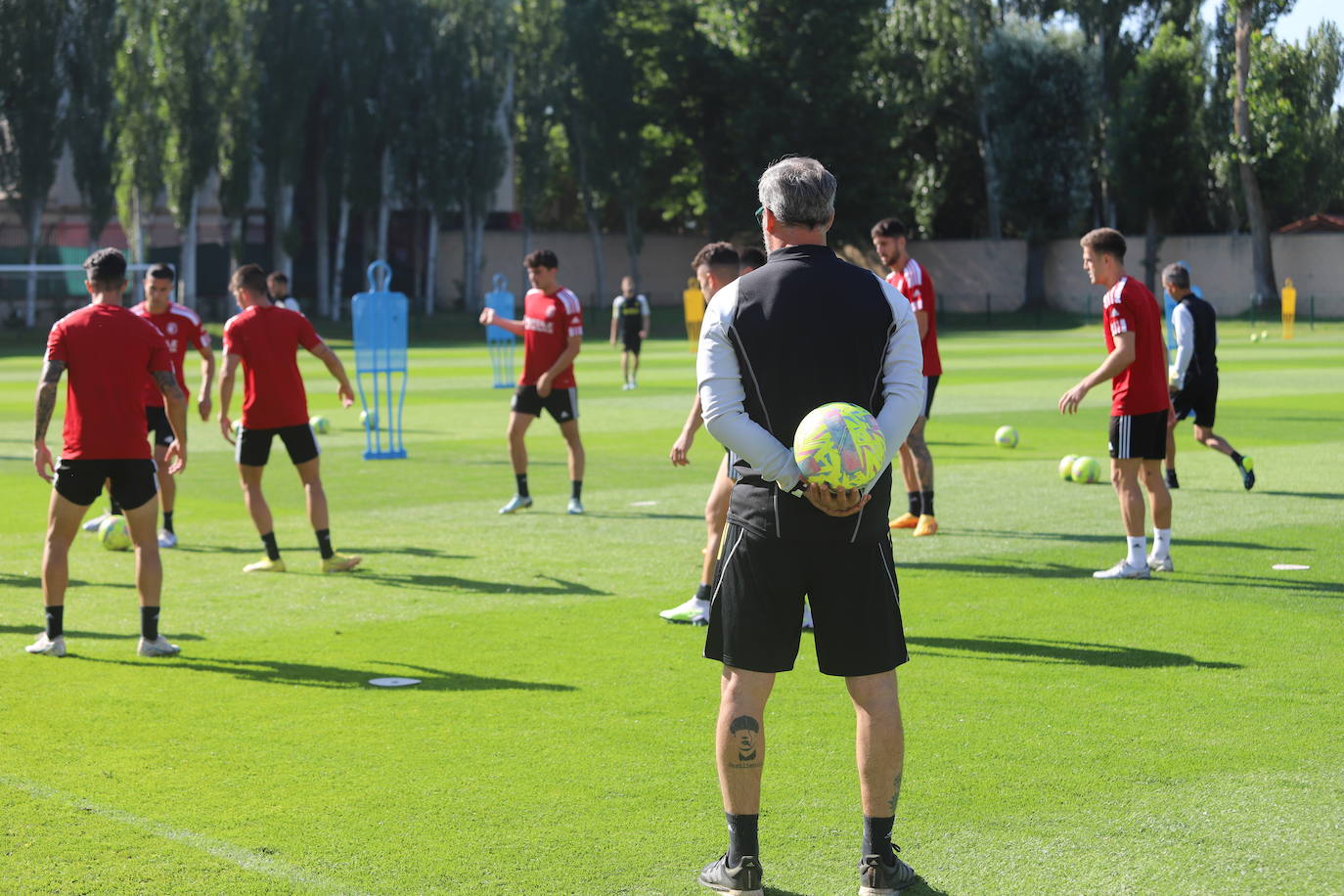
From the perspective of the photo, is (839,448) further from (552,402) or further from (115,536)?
(552,402)

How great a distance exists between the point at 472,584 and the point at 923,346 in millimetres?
4069

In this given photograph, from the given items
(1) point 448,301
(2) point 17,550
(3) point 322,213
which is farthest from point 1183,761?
(1) point 448,301

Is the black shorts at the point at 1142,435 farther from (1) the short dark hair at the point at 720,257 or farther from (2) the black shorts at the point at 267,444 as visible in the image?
(2) the black shorts at the point at 267,444

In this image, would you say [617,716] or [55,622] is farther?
[55,622]

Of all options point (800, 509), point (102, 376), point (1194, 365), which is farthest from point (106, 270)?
point (1194, 365)

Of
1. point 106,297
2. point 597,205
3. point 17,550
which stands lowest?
point 17,550

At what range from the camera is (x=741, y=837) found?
489 centimetres

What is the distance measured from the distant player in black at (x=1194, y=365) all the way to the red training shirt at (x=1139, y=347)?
4.49 metres

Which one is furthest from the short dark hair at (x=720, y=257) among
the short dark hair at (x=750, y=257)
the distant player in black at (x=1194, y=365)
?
the distant player in black at (x=1194, y=365)

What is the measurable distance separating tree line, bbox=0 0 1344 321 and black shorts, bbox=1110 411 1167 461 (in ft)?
159

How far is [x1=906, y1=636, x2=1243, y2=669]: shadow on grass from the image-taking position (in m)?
7.91

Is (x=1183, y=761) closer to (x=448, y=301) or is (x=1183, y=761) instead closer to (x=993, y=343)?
(x=993, y=343)

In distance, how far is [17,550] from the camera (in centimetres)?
1192

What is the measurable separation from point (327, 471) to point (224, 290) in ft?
149
